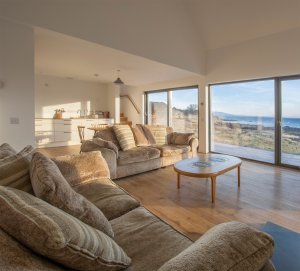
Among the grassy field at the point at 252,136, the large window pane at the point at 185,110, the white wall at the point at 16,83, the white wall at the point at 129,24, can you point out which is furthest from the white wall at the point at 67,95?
the grassy field at the point at 252,136

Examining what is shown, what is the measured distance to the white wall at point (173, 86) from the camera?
600 cm

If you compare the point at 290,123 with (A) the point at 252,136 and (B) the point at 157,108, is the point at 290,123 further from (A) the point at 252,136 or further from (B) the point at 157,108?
(B) the point at 157,108

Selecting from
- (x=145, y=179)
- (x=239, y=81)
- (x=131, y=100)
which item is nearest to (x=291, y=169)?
(x=239, y=81)

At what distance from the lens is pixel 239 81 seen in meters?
5.30

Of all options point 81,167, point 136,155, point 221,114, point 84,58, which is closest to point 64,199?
point 81,167

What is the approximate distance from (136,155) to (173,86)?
12.6 feet

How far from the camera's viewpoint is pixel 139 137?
4.36 m

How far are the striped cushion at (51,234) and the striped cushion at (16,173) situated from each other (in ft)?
1.71

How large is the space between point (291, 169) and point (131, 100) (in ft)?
19.8

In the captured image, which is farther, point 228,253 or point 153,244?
point 153,244

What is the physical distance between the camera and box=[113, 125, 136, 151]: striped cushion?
155 inches

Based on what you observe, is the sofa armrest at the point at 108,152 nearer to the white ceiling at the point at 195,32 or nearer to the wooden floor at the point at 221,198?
the wooden floor at the point at 221,198

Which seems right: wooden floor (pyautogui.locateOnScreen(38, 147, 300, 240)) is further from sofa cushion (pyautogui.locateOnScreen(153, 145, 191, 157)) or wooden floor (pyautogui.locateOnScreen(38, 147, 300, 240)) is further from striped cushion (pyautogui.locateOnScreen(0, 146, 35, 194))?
striped cushion (pyautogui.locateOnScreen(0, 146, 35, 194))

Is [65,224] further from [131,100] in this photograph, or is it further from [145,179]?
[131,100]
